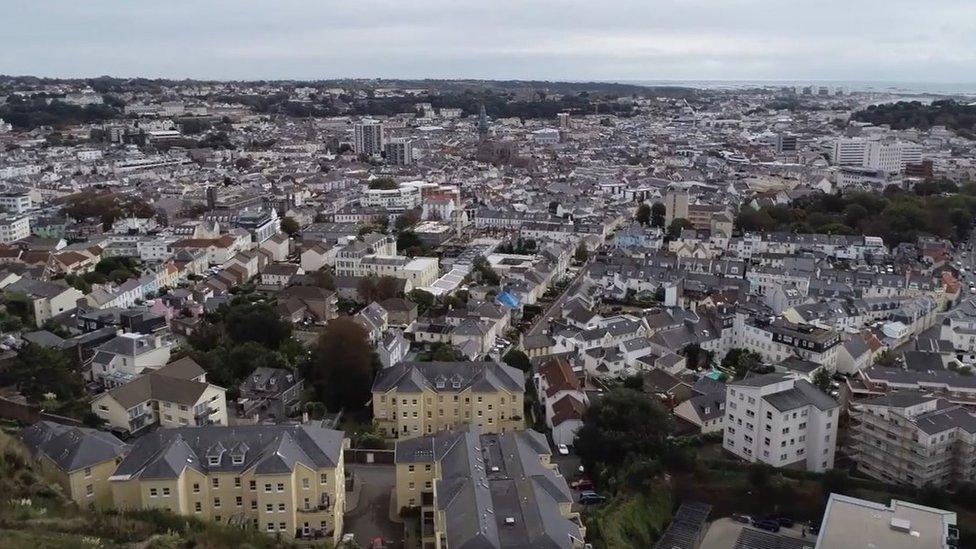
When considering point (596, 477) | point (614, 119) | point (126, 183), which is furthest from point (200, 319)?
point (614, 119)

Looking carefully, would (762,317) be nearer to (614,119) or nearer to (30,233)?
(30,233)

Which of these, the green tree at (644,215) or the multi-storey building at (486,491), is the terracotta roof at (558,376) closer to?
the multi-storey building at (486,491)

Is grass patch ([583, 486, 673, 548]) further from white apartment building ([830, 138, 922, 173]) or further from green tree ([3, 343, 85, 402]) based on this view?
white apartment building ([830, 138, 922, 173])

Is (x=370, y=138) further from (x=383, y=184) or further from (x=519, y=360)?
(x=519, y=360)

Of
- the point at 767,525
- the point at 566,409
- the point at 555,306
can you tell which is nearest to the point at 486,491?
the point at 566,409

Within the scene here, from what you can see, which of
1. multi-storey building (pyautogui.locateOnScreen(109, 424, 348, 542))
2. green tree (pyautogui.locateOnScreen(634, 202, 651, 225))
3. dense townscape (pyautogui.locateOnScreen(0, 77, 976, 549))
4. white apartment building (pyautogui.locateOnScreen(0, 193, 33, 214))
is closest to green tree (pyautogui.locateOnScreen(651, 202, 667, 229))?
green tree (pyautogui.locateOnScreen(634, 202, 651, 225))

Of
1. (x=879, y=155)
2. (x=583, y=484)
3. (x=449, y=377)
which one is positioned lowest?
(x=583, y=484)
